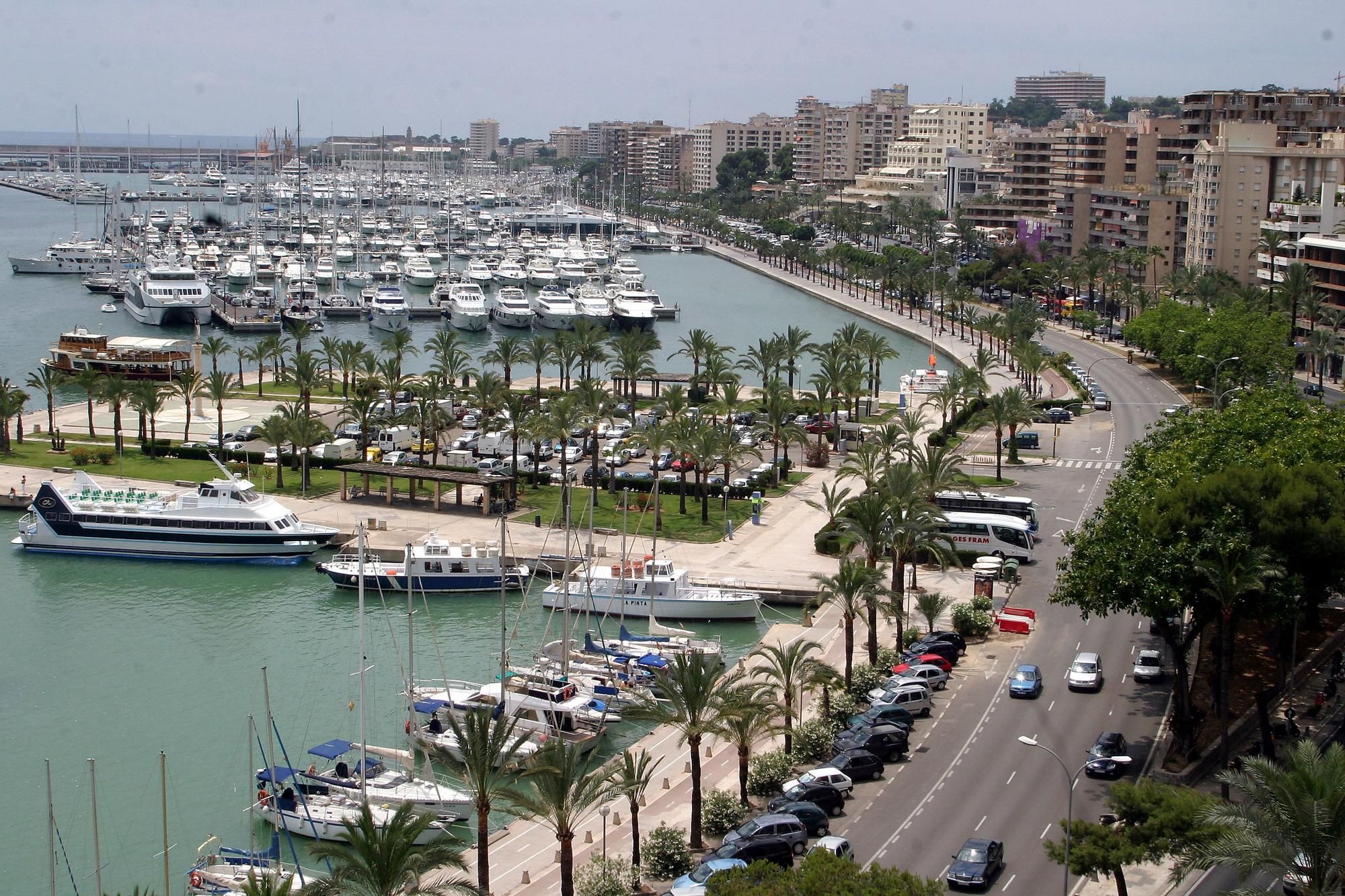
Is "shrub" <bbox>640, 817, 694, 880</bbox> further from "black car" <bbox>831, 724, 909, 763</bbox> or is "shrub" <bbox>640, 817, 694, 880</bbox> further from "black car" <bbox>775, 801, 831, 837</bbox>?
"black car" <bbox>831, 724, 909, 763</bbox>

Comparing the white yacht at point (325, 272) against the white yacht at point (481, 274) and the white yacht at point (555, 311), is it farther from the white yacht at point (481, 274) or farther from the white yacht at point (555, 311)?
the white yacht at point (555, 311)

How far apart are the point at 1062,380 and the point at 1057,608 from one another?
44.7 m

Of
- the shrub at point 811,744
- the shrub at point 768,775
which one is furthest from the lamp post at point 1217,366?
the shrub at point 768,775

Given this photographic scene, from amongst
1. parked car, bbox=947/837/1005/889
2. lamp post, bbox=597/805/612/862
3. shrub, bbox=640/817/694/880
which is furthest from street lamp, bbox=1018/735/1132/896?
lamp post, bbox=597/805/612/862

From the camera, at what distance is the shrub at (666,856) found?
1195 inches

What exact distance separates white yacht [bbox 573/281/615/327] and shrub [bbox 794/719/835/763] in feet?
283

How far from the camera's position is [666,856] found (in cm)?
3048

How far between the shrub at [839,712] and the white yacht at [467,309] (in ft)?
303

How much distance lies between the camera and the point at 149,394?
68.8m

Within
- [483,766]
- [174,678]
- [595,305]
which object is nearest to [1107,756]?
[483,766]

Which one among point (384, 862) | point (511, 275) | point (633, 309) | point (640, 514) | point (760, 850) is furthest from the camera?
point (511, 275)

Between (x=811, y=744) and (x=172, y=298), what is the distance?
99.9 meters

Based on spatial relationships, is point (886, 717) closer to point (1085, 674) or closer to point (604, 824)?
point (1085, 674)

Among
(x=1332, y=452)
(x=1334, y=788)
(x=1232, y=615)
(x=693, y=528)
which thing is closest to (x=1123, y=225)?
(x=693, y=528)
